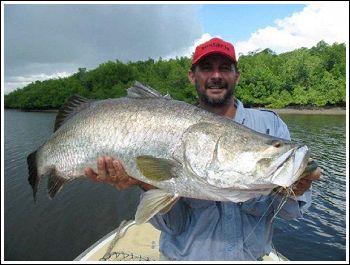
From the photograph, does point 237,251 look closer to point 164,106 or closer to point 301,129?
point 164,106

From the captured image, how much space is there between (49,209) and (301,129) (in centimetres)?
2931

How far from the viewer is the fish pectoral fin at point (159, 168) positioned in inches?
113

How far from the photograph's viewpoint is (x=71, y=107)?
145 inches

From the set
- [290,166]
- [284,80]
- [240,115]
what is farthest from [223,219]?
[284,80]

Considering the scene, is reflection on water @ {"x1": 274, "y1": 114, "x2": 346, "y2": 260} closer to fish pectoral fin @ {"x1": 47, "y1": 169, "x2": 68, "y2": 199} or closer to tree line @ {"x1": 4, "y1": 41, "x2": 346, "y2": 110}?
fish pectoral fin @ {"x1": 47, "y1": 169, "x2": 68, "y2": 199}

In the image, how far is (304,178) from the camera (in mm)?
2660

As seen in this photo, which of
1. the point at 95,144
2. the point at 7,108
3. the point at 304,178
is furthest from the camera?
the point at 7,108

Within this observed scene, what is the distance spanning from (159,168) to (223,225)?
692mm

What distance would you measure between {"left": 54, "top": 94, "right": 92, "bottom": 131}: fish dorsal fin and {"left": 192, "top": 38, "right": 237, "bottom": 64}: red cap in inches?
44.3

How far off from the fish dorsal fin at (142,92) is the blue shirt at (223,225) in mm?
908

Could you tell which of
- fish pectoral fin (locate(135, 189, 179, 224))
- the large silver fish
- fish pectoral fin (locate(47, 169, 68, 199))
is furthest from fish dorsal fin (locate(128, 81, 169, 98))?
fish pectoral fin (locate(47, 169, 68, 199))

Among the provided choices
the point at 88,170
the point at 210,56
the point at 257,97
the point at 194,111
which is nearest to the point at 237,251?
the point at 194,111

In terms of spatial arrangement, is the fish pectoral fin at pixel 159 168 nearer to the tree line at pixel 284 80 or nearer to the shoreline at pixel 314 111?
the tree line at pixel 284 80

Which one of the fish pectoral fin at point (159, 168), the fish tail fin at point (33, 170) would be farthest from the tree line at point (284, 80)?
the fish pectoral fin at point (159, 168)
